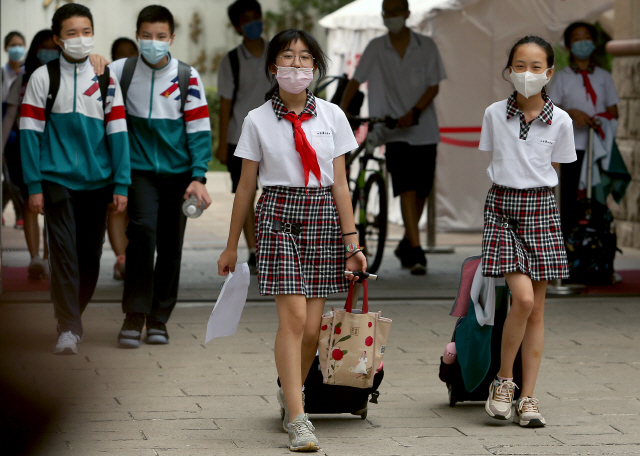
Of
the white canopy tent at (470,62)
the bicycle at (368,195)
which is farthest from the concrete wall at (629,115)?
the bicycle at (368,195)

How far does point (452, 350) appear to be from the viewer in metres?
4.20

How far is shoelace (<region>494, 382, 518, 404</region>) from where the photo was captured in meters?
3.93

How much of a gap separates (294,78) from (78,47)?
6.43ft

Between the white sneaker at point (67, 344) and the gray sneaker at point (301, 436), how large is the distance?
2091 millimetres

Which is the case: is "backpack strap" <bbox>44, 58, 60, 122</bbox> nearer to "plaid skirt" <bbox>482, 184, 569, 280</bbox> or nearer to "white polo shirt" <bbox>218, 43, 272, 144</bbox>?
"plaid skirt" <bbox>482, 184, 569, 280</bbox>

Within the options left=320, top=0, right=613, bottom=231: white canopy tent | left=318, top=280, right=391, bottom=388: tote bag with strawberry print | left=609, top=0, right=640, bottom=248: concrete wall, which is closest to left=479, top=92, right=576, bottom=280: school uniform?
left=318, top=280, right=391, bottom=388: tote bag with strawberry print

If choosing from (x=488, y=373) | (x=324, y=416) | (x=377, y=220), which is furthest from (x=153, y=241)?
(x=377, y=220)

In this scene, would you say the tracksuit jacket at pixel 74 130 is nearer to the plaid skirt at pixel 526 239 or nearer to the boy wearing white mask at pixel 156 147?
the boy wearing white mask at pixel 156 147

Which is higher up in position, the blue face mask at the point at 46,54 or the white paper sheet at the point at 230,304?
the blue face mask at the point at 46,54

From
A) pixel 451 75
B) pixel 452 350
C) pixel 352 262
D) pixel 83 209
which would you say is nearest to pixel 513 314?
pixel 452 350

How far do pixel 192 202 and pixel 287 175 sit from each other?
5.97 ft

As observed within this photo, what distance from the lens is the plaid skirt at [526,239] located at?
3.91 meters

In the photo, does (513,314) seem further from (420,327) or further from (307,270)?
(420,327)

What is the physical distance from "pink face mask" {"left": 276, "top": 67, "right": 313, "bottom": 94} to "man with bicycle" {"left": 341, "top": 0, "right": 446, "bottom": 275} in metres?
4.65
